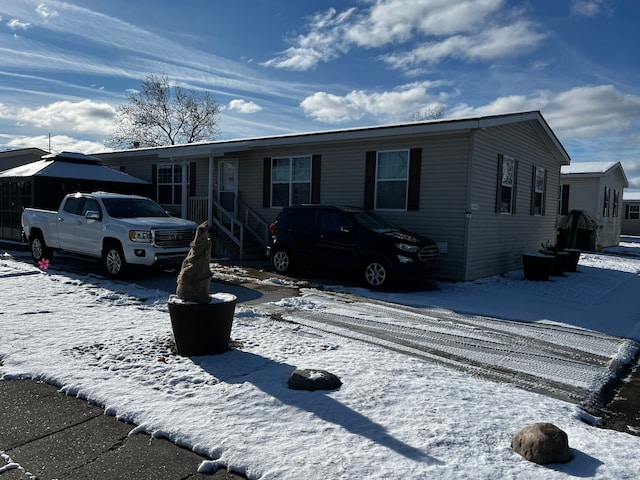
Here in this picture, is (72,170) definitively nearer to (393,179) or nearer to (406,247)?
(393,179)

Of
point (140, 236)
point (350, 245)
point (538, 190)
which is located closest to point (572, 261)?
point (538, 190)

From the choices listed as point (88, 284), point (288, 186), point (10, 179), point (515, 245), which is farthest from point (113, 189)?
point (515, 245)

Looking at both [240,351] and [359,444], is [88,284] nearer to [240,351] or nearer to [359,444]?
[240,351]

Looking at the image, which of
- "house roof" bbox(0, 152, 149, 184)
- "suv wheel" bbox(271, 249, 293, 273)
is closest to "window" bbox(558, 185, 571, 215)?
"suv wheel" bbox(271, 249, 293, 273)

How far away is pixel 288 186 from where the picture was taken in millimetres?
14344

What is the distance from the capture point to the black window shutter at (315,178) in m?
13.6

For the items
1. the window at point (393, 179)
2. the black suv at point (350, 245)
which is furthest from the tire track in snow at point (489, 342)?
the window at point (393, 179)

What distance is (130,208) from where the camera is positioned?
10.9 m

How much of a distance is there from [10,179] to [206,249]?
1582cm

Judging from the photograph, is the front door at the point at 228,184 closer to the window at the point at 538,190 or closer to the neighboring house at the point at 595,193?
the window at the point at 538,190

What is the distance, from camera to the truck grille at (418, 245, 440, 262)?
9957 millimetres

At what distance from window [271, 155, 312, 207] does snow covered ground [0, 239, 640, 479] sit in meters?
6.75

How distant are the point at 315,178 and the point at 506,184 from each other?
5.13 meters

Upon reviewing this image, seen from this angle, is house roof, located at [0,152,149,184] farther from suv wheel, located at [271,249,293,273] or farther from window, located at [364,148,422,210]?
window, located at [364,148,422,210]
